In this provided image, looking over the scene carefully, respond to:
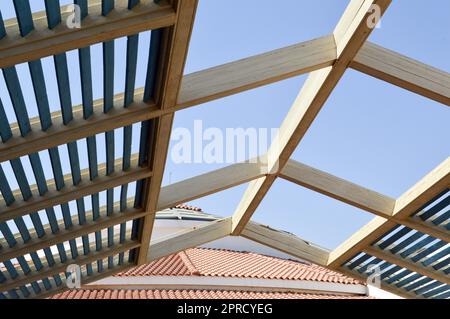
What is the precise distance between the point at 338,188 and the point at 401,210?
101cm

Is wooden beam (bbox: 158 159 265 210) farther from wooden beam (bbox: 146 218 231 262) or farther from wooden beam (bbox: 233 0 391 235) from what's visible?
wooden beam (bbox: 146 218 231 262)

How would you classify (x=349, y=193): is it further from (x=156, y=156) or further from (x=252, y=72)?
(x=252, y=72)

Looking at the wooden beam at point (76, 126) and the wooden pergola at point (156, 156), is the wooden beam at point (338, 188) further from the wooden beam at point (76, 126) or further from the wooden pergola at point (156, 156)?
the wooden beam at point (76, 126)

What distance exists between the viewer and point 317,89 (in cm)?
728

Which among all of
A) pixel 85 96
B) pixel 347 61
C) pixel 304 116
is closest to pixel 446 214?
pixel 304 116

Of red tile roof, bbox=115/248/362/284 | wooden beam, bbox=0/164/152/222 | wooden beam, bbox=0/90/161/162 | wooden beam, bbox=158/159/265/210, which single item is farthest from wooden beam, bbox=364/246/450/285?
red tile roof, bbox=115/248/362/284

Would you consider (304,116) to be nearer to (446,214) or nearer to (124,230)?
(446,214)

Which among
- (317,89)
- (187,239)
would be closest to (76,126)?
(317,89)

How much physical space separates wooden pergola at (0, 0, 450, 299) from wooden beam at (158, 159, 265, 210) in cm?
2

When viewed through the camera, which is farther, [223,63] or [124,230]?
[124,230]

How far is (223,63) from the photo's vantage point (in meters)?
7.01

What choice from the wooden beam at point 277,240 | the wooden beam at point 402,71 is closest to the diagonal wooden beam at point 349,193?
the wooden beam at point 277,240

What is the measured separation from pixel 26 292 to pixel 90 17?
25.9 feet

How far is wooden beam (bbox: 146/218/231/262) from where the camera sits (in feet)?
39.0
